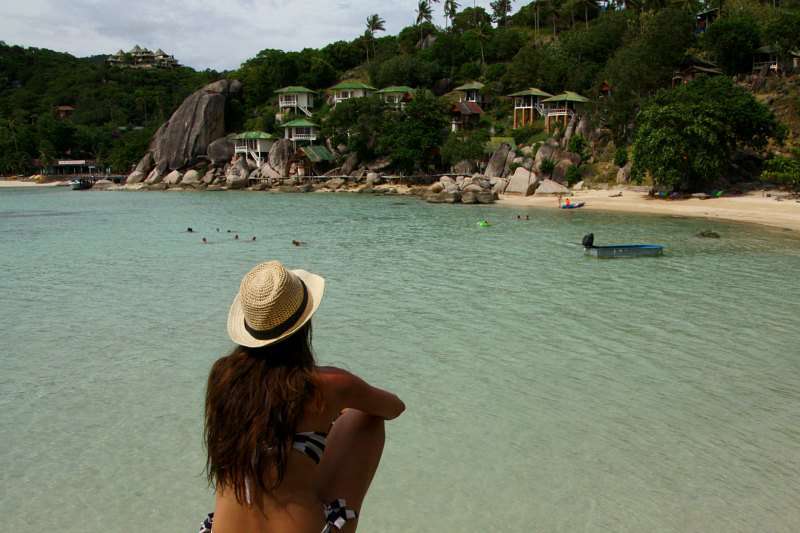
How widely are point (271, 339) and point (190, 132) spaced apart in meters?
70.7

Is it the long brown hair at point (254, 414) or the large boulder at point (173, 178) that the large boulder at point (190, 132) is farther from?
the long brown hair at point (254, 414)

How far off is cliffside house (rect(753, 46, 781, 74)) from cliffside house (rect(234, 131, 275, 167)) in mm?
42977

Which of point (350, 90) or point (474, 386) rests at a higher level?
point (350, 90)

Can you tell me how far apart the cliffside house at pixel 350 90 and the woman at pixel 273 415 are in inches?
2580

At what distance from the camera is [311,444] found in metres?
2.41

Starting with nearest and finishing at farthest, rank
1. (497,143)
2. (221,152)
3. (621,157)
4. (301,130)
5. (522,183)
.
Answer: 1. (621,157)
2. (522,183)
3. (497,143)
4. (301,130)
5. (221,152)

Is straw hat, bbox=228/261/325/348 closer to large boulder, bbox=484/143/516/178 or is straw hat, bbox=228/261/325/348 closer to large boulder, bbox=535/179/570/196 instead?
large boulder, bbox=535/179/570/196

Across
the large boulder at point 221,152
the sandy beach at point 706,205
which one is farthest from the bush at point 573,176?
the large boulder at point 221,152

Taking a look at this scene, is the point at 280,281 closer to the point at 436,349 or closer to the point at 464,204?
the point at 436,349

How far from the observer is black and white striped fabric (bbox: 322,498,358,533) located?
2.46 meters

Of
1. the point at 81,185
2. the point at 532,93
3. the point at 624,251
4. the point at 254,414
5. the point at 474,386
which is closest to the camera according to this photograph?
the point at 254,414

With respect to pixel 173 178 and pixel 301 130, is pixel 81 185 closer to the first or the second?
pixel 173 178

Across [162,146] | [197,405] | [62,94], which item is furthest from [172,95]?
[197,405]

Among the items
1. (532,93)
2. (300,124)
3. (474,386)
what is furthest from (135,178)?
(474,386)
